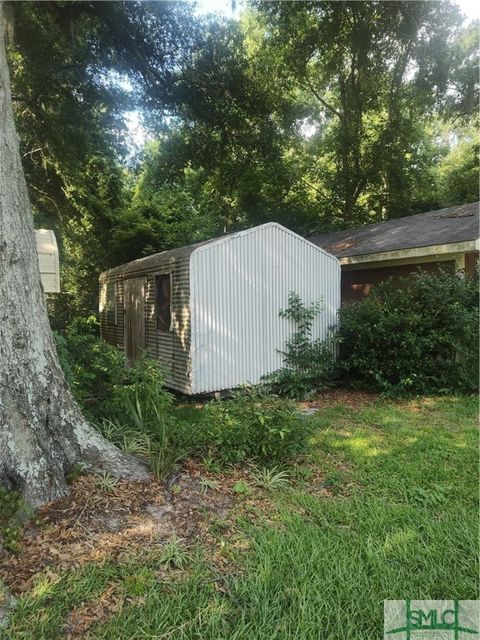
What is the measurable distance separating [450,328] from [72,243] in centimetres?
1195

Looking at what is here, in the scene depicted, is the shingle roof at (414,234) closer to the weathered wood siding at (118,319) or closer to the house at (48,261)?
the weathered wood siding at (118,319)

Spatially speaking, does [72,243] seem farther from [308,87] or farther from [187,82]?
[308,87]

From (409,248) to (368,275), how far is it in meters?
1.64

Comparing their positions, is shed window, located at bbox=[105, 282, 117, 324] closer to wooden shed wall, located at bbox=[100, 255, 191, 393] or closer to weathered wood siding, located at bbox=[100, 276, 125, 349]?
weathered wood siding, located at bbox=[100, 276, 125, 349]

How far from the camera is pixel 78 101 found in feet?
31.0

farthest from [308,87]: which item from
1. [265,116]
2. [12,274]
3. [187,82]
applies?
[12,274]

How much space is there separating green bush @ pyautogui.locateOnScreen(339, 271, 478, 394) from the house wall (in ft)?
5.40

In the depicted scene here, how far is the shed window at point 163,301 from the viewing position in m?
7.00

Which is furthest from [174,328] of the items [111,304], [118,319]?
[111,304]

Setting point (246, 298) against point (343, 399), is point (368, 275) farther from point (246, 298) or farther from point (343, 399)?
point (246, 298)

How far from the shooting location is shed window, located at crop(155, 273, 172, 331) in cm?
700

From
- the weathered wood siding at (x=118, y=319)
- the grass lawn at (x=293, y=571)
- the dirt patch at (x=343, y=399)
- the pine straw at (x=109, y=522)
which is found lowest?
the dirt patch at (x=343, y=399)

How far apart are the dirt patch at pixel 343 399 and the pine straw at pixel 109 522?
3.57 m

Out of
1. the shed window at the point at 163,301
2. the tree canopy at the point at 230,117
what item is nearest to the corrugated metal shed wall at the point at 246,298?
the shed window at the point at 163,301
